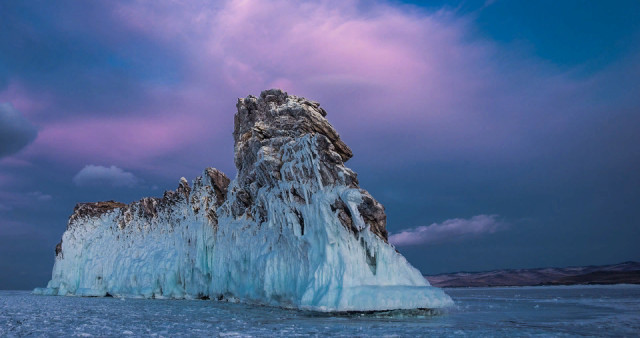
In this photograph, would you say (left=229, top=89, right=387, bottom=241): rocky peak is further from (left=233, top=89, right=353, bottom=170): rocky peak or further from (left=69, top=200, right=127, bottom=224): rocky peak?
(left=69, top=200, right=127, bottom=224): rocky peak

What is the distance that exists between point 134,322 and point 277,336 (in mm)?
10566

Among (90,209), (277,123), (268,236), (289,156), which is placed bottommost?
(268,236)

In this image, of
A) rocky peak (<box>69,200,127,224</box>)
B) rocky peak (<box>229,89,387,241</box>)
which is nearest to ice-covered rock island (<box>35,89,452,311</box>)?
rocky peak (<box>229,89,387,241</box>)

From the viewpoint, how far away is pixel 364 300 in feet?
78.1

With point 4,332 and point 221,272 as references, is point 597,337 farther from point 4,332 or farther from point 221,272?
point 221,272

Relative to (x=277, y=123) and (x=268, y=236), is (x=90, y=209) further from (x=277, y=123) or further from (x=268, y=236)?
(x=268, y=236)

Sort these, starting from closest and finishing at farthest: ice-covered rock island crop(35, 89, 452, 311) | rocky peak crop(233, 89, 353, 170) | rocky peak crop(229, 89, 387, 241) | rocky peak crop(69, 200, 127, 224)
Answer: ice-covered rock island crop(35, 89, 452, 311), rocky peak crop(229, 89, 387, 241), rocky peak crop(233, 89, 353, 170), rocky peak crop(69, 200, 127, 224)

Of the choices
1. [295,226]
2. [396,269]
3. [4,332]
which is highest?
[295,226]

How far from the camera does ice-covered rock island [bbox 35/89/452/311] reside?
26484 mm

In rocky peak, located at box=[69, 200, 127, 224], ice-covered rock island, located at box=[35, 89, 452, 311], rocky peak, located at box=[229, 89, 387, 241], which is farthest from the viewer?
rocky peak, located at box=[69, 200, 127, 224]

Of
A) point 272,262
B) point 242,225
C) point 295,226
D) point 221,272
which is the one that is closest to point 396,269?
point 295,226

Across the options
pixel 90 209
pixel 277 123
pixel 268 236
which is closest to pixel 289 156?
pixel 277 123

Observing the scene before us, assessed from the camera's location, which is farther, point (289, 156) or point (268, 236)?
point (268, 236)

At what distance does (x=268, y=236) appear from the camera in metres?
35.9
